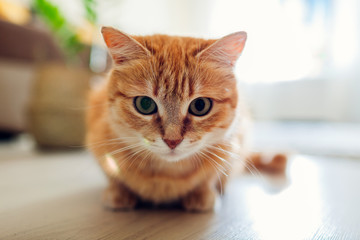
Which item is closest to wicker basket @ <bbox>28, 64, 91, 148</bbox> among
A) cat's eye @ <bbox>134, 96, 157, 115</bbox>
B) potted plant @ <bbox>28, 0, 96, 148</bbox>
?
potted plant @ <bbox>28, 0, 96, 148</bbox>

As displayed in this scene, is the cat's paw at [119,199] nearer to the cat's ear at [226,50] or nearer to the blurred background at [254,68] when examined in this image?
the cat's ear at [226,50]

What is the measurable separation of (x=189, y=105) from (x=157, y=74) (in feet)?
0.40

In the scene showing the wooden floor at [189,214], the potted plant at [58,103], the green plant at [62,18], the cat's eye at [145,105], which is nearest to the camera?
the wooden floor at [189,214]

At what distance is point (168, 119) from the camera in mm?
749

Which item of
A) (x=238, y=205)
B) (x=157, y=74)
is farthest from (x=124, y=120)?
(x=238, y=205)

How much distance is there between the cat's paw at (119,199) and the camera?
0.88 metres

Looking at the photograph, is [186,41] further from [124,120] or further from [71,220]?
[71,220]

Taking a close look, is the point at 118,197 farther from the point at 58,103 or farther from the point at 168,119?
the point at 58,103

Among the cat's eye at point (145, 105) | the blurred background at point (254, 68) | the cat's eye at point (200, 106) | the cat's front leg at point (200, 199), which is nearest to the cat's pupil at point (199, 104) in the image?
the cat's eye at point (200, 106)

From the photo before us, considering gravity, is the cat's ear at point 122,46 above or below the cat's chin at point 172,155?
above

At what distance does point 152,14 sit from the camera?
454 cm

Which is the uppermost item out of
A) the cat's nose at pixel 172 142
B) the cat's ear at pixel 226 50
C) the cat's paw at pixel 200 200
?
the cat's ear at pixel 226 50

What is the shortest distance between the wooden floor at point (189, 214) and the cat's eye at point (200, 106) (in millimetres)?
297

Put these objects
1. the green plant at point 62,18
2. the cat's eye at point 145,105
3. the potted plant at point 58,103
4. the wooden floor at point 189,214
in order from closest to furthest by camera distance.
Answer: the wooden floor at point 189,214 → the cat's eye at point 145,105 → the green plant at point 62,18 → the potted plant at point 58,103
